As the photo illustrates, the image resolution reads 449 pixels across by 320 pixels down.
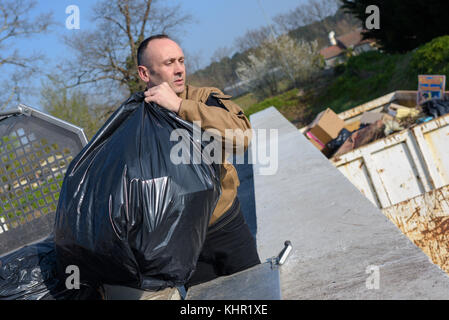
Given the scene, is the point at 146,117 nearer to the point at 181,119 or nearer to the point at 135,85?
the point at 181,119

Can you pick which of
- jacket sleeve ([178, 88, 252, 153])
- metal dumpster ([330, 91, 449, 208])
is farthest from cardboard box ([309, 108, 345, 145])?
jacket sleeve ([178, 88, 252, 153])

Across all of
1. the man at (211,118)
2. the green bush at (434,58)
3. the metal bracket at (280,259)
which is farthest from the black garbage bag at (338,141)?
the green bush at (434,58)

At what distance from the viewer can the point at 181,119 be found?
73.7 inches

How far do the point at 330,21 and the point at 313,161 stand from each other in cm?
8418

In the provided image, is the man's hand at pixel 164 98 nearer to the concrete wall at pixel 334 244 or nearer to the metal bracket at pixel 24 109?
the concrete wall at pixel 334 244

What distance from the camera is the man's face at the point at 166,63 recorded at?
6.82 ft

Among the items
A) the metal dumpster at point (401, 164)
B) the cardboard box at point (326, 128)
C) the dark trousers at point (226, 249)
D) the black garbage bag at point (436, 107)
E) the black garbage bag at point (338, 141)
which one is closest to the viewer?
the dark trousers at point (226, 249)

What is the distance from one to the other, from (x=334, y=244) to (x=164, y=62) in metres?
1.17

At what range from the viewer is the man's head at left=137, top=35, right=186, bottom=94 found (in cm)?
208

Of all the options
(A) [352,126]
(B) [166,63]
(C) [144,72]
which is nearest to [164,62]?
(B) [166,63]

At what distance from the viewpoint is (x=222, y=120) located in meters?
1.92

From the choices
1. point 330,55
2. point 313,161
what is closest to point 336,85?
point 313,161

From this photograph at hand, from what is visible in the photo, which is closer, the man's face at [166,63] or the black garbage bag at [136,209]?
the black garbage bag at [136,209]

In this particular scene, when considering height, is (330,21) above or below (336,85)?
above
